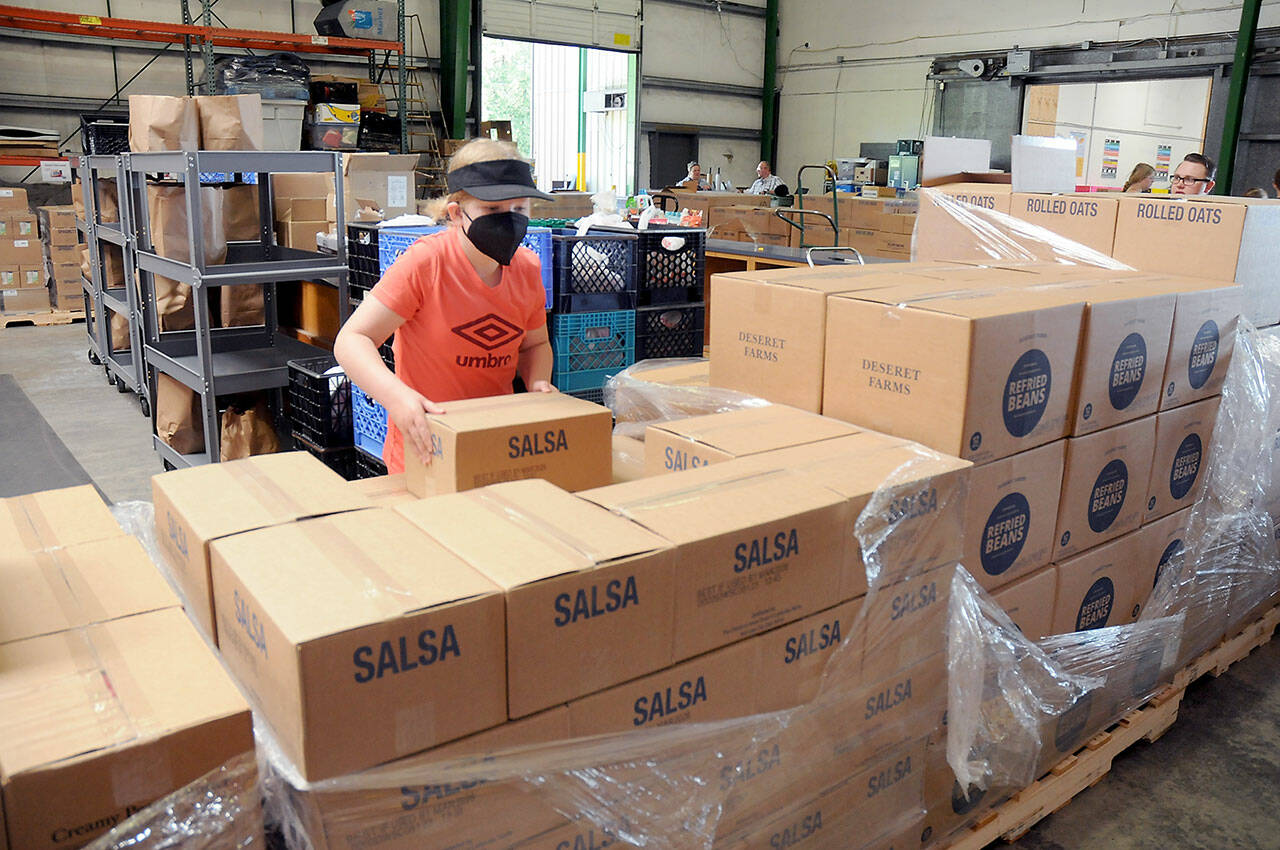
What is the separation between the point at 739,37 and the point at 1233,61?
733 centimetres

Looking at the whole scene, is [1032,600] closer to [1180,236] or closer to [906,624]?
[906,624]

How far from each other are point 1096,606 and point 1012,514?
0.59 metres

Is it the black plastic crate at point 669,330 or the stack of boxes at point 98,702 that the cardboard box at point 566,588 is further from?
the black plastic crate at point 669,330

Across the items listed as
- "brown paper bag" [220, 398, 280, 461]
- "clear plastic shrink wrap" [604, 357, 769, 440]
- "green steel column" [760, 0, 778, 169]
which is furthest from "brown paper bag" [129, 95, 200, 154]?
"green steel column" [760, 0, 778, 169]

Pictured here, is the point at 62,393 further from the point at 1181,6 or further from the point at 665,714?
the point at 1181,6

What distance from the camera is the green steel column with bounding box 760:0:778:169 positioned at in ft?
49.5

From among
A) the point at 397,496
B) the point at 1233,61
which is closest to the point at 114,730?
the point at 397,496

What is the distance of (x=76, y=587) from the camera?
128 cm

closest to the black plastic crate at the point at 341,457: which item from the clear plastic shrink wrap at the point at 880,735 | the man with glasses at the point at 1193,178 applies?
the clear plastic shrink wrap at the point at 880,735

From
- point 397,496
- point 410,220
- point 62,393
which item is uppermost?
point 410,220

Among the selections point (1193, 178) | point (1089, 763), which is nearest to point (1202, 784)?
point (1089, 763)

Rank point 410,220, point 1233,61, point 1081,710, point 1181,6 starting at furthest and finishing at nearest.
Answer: point 1181,6, point 1233,61, point 410,220, point 1081,710

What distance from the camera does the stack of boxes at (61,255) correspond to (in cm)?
920

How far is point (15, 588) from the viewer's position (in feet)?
4.16
